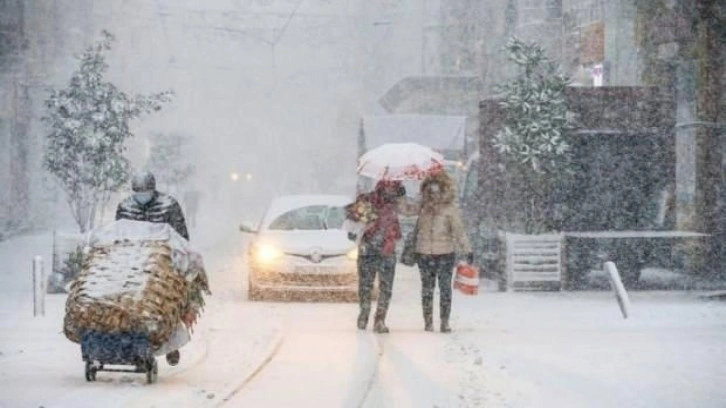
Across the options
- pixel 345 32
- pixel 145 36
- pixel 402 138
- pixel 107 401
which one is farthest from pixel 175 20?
pixel 107 401

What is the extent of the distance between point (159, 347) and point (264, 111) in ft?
251

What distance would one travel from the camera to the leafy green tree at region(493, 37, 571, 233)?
20891 mm

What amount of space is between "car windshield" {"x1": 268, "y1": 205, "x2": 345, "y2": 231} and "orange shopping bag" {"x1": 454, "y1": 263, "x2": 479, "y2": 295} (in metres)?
3.57

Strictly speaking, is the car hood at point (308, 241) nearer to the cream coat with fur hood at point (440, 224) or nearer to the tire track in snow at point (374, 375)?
the cream coat with fur hood at point (440, 224)

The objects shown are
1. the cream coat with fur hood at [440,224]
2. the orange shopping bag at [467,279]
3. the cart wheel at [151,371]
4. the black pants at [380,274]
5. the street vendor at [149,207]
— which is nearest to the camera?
the cart wheel at [151,371]

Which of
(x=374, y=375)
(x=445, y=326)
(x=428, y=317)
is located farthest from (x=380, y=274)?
(x=374, y=375)

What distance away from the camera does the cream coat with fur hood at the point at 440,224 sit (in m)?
13.5

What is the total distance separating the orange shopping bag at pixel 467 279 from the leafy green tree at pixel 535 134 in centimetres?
577

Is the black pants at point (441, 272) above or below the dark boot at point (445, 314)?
above

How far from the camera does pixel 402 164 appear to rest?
45.3ft

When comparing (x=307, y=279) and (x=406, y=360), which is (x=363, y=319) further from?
(x=307, y=279)

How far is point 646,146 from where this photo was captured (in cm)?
2230

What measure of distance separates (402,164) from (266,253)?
4.11 meters

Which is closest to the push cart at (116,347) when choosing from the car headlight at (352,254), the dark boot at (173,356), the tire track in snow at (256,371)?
the dark boot at (173,356)
